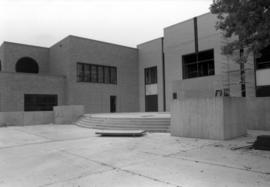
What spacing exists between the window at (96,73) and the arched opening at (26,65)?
656cm

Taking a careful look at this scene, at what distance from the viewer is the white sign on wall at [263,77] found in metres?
16.1

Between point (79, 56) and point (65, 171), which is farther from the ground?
point (79, 56)

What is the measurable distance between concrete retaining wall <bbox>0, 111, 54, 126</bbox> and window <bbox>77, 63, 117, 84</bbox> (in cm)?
701

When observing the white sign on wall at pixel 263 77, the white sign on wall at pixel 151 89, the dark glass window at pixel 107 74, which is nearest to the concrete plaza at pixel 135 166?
the white sign on wall at pixel 263 77

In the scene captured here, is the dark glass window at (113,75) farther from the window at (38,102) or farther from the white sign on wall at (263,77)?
the white sign on wall at (263,77)

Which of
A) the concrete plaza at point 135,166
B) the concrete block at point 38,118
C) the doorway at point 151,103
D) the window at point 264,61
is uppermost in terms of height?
the window at point 264,61

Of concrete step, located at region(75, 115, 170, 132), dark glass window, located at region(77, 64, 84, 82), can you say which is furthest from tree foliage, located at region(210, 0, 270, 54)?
dark glass window, located at region(77, 64, 84, 82)

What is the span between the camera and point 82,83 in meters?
25.2

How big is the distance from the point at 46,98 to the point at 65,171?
19.6 meters

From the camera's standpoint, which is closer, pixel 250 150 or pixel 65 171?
pixel 65 171

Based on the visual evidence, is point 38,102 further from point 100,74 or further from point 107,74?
point 107,74

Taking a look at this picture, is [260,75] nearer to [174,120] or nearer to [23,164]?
[174,120]

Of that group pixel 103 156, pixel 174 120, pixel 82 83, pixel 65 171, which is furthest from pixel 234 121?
pixel 82 83

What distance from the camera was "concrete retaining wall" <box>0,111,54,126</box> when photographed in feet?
59.1
